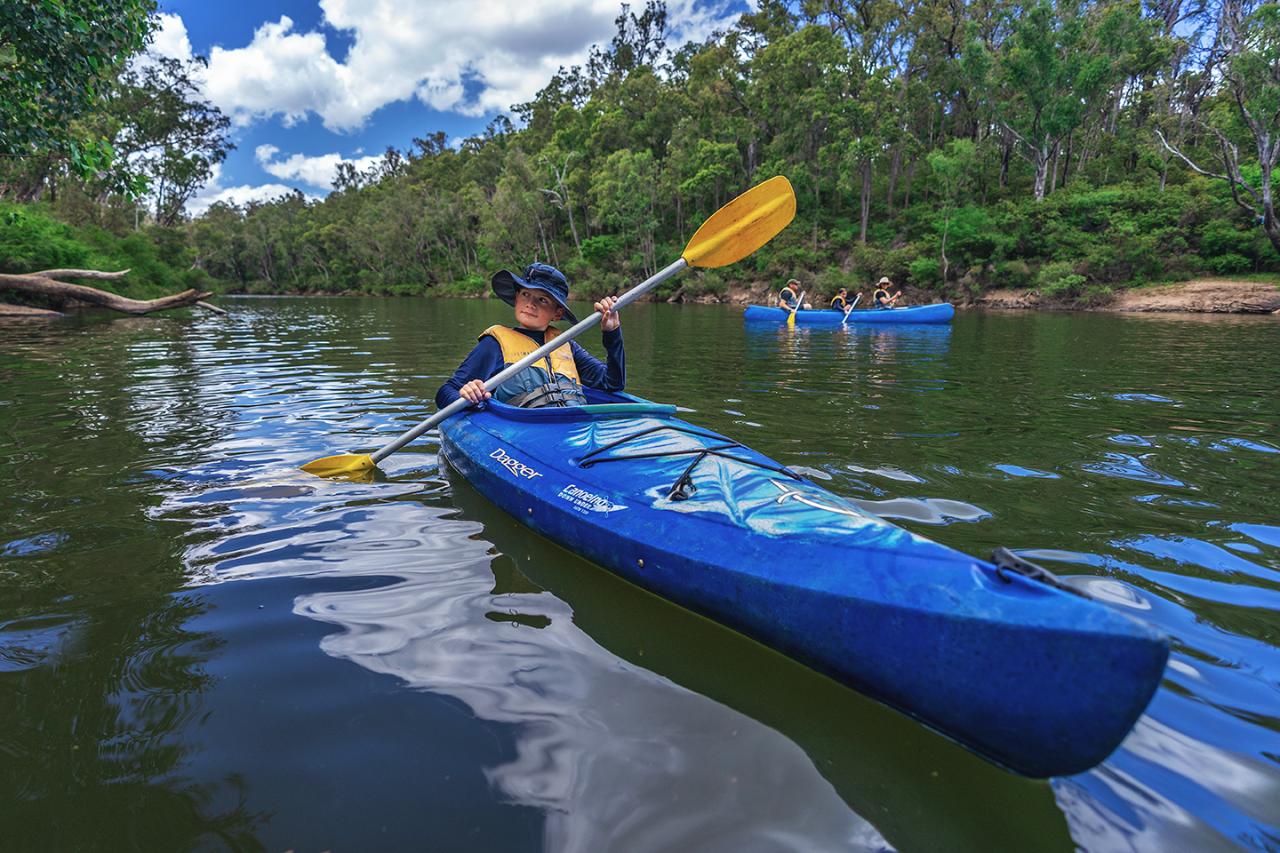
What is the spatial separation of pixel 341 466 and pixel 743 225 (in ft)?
11.6

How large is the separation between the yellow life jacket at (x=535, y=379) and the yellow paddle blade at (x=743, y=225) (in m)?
1.24

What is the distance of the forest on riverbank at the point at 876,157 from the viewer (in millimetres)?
22609

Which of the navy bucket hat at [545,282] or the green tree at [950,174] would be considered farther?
the green tree at [950,174]

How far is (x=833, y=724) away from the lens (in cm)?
205

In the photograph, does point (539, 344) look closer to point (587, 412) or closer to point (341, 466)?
point (587, 412)

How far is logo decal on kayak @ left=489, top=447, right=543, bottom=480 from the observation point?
11.3 ft

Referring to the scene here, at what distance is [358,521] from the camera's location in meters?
3.77

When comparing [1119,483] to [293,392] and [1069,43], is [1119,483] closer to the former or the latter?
[293,392]

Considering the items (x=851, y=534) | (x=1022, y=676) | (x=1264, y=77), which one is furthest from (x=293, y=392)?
(x=1264, y=77)

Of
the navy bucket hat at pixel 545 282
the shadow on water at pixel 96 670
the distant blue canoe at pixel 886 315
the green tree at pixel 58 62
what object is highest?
the green tree at pixel 58 62

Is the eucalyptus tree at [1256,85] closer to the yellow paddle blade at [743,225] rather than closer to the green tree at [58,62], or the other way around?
the yellow paddle blade at [743,225]

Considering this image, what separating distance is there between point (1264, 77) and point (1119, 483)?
90.0 ft

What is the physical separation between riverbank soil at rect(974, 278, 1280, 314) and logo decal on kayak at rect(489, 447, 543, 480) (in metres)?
26.0

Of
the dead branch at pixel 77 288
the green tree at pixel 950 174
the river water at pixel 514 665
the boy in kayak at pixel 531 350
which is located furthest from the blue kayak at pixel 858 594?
the green tree at pixel 950 174
